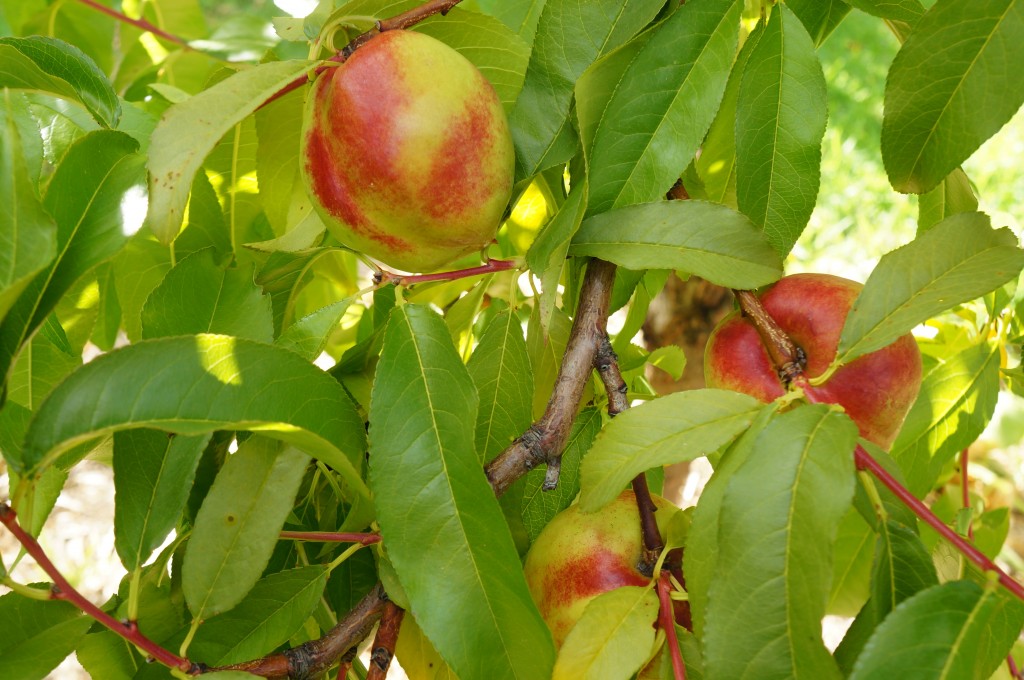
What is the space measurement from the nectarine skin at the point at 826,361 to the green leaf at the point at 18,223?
0.59 meters

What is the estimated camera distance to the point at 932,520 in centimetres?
68

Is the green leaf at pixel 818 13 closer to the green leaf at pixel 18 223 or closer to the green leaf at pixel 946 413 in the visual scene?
the green leaf at pixel 946 413

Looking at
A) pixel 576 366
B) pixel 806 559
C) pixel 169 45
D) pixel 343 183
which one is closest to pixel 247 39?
pixel 169 45

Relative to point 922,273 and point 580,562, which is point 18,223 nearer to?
point 580,562

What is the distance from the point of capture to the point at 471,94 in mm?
769

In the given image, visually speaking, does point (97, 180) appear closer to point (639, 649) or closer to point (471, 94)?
point (471, 94)

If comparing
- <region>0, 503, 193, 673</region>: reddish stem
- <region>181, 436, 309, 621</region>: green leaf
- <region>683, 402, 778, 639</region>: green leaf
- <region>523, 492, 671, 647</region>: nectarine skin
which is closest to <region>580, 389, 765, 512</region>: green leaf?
<region>683, 402, 778, 639</region>: green leaf

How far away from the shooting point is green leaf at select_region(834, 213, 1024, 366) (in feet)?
2.36

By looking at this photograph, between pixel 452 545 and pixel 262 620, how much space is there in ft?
0.67

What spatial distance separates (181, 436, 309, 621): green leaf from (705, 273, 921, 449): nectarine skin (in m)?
0.42

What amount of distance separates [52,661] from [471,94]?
56cm

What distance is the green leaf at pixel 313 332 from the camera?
820 millimetres

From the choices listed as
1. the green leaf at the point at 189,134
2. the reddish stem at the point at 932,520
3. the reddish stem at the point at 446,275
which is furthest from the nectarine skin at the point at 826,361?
the green leaf at the point at 189,134

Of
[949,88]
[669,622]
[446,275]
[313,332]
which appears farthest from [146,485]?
[949,88]
